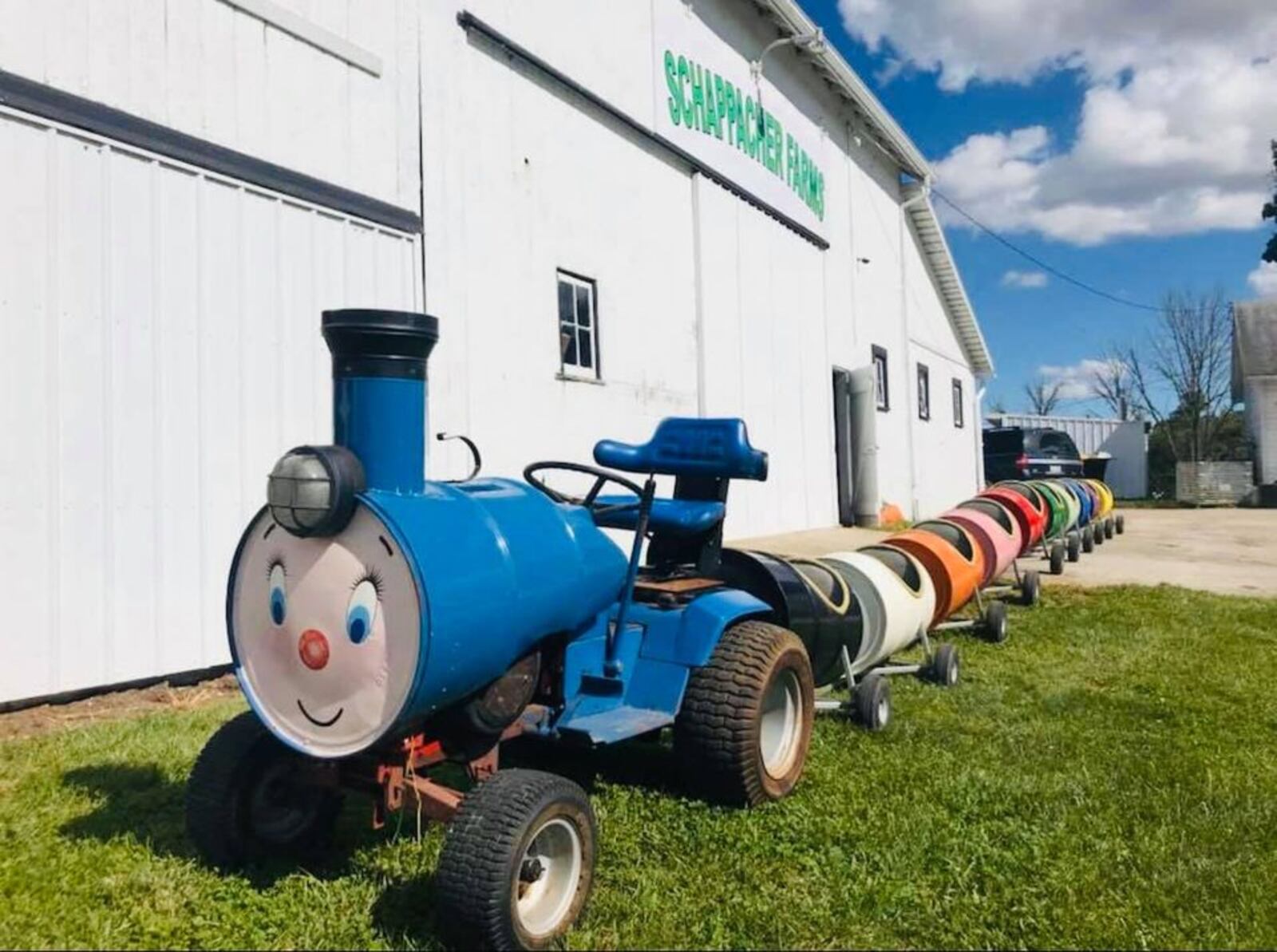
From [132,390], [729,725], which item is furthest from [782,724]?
[132,390]

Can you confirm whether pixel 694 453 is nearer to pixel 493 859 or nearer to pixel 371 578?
pixel 371 578

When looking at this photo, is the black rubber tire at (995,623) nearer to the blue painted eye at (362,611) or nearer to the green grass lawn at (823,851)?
the green grass lawn at (823,851)

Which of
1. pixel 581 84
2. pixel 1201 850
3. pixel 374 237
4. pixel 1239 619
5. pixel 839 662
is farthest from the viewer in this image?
pixel 581 84

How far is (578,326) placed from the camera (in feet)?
30.7

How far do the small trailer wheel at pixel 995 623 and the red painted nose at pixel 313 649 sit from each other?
5754mm

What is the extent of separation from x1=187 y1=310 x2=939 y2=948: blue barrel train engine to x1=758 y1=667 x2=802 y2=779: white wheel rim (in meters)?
0.37

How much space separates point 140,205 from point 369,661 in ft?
13.3

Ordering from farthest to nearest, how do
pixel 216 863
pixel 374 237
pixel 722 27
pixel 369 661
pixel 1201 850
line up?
pixel 722 27 → pixel 374 237 → pixel 1201 850 → pixel 216 863 → pixel 369 661

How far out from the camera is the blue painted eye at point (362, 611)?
2594mm

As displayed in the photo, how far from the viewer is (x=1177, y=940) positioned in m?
2.65

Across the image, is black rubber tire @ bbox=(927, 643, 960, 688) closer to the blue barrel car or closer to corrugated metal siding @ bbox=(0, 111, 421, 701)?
the blue barrel car

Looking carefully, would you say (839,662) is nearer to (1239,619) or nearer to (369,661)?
(369,661)

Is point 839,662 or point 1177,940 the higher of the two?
point 839,662

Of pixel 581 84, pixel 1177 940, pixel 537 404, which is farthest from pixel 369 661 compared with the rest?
pixel 581 84
